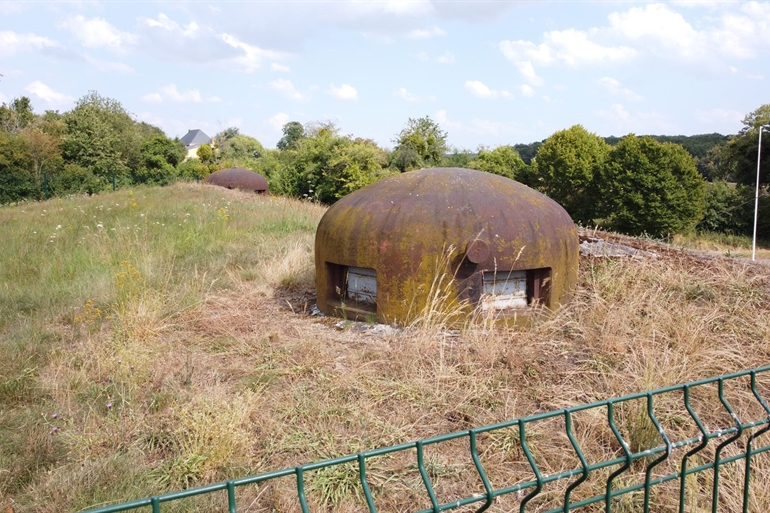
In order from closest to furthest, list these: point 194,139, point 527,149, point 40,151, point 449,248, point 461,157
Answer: point 449,248, point 40,151, point 461,157, point 527,149, point 194,139

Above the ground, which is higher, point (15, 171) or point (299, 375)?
point (15, 171)

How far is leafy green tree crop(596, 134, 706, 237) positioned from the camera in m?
26.4

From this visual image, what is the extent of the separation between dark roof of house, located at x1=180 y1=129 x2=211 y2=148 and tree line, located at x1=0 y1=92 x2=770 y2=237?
4060cm

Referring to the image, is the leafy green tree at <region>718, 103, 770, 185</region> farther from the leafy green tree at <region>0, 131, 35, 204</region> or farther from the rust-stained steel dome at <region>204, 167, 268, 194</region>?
the leafy green tree at <region>0, 131, 35, 204</region>

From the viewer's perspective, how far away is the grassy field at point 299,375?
10.5ft

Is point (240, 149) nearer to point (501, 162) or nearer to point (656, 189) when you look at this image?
point (501, 162)

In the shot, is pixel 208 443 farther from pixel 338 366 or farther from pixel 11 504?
pixel 338 366

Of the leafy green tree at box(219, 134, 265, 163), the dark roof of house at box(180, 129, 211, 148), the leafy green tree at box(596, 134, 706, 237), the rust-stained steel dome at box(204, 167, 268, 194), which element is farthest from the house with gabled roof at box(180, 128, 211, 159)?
the leafy green tree at box(596, 134, 706, 237)

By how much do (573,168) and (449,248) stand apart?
94.6ft

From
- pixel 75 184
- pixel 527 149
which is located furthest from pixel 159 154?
pixel 527 149

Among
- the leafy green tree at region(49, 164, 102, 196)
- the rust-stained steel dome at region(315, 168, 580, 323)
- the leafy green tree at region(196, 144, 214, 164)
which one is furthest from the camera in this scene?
the leafy green tree at region(196, 144, 214, 164)

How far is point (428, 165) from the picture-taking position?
32.4m

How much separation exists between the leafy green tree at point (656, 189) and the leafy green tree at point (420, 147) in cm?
985

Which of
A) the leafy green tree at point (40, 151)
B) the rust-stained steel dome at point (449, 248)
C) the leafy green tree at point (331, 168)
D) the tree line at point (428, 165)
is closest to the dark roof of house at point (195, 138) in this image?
the tree line at point (428, 165)
